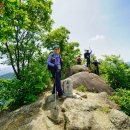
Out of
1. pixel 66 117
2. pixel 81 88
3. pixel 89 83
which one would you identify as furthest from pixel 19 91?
pixel 89 83

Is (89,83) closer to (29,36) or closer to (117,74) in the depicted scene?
(117,74)

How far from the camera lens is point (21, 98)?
15.5m

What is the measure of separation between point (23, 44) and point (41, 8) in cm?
537

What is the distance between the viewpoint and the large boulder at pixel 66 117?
10932 millimetres

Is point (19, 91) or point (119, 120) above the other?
point (19, 91)

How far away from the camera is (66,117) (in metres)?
11.6

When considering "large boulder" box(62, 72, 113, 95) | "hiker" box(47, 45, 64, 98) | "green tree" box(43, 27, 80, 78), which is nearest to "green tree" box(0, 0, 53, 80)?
"green tree" box(43, 27, 80, 78)

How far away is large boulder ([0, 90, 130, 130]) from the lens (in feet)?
35.9

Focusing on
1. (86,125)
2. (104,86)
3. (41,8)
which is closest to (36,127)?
(86,125)

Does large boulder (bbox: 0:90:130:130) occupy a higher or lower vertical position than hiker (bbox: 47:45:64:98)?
lower

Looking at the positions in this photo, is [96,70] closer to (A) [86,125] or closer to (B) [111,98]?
(B) [111,98]

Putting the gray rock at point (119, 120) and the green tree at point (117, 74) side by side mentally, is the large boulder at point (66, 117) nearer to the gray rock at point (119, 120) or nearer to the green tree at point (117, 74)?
the gray rock at point (119, 120)

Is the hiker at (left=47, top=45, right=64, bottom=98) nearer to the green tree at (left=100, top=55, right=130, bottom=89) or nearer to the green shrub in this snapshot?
the green shrub

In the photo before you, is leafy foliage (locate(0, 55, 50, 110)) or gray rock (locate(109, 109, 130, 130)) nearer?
gray rock (locate(109, 109, 130, 130))
